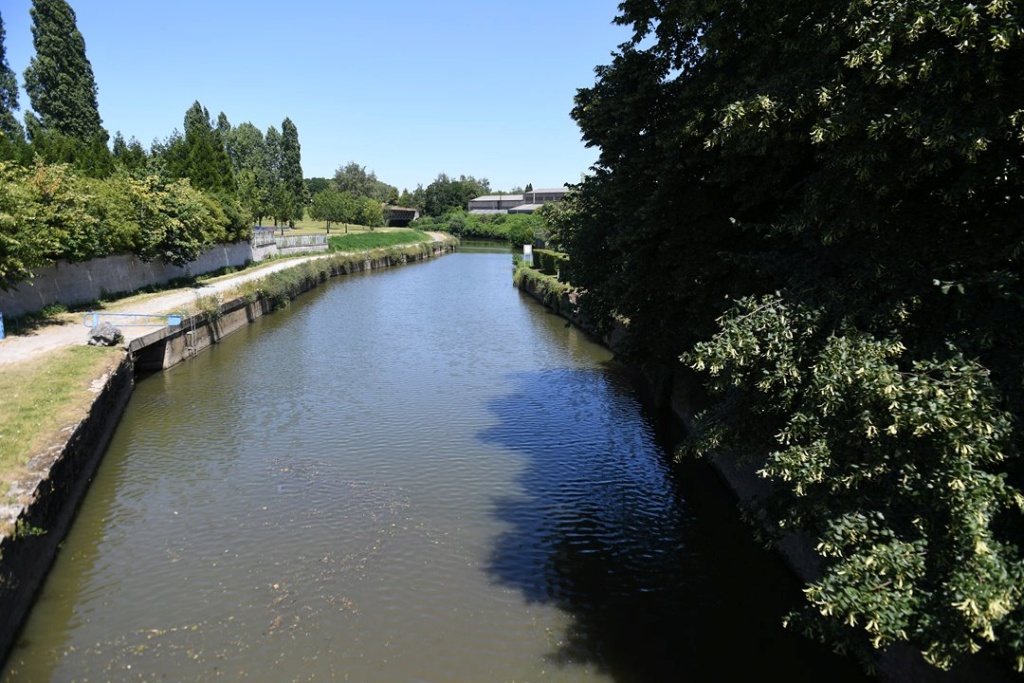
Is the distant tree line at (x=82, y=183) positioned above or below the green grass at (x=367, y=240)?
above

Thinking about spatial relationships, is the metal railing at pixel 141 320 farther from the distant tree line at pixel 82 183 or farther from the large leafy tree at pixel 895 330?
the large leafy tree at pixel 895 330

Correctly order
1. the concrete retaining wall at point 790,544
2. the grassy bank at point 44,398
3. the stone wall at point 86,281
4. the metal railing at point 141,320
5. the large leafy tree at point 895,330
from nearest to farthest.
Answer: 1. the large leafy tree at point 895,330
2. the concrete retaining wall at point 790,544
3. the grassy bank at point 44,398
4. the stone wall at point 86,281
5. the metal railing at point 141,320

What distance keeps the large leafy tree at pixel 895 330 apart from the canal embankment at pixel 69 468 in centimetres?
941

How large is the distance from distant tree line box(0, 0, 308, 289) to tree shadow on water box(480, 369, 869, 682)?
16130mm

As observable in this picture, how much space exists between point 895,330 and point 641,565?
6.49 m

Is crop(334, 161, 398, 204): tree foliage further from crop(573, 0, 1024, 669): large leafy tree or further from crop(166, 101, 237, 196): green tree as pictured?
crop(573, 0, 1024, 669): large leafy tree

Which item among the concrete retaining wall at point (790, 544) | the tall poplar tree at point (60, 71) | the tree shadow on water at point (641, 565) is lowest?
the tree shadow on water at point (641, 565)

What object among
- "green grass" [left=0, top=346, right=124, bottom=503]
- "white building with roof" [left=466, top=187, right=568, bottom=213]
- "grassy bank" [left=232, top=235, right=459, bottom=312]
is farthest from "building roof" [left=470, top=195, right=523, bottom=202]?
"green grass" [left=0, top=346, right=124, bottom=503]

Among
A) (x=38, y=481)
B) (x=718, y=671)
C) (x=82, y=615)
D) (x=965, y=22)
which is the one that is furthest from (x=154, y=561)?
(x=965, y=22)

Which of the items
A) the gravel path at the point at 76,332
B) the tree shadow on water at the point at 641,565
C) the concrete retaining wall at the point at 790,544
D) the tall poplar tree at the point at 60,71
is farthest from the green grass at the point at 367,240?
the tree shadow on water at the point at 641,565

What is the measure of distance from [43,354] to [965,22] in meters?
21.6

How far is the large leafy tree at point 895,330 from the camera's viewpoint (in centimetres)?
580

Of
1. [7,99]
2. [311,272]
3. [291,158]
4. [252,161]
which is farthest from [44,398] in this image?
[291,158]

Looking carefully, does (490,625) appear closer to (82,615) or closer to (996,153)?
(82,615)
